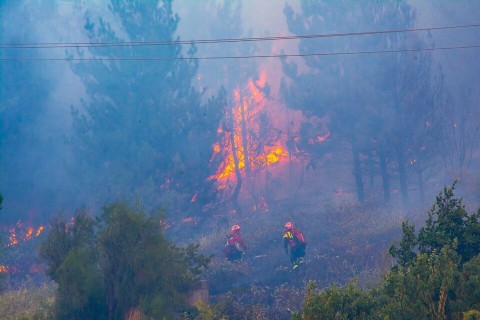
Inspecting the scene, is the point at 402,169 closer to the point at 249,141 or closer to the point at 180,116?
the point at 249,141

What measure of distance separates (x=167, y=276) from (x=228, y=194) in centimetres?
1584

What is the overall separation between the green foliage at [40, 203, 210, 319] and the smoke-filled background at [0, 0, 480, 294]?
15.9ft

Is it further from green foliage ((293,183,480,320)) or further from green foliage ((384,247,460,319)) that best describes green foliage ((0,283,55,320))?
green foliage ((384,247,460,319))

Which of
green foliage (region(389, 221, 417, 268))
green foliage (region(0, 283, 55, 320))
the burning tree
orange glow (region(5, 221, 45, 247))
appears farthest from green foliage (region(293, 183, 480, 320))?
the burning tree

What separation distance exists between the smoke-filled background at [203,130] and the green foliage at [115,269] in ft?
15.9

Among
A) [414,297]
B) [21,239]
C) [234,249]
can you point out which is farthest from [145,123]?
[414,297]

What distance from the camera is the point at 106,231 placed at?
7.39 metres

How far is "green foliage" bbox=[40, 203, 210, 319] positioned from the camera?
6.91 m

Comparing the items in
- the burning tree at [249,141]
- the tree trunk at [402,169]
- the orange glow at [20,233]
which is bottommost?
the orange glow at [20,233]

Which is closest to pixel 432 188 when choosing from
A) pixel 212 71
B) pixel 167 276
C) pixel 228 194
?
pixel 228 194

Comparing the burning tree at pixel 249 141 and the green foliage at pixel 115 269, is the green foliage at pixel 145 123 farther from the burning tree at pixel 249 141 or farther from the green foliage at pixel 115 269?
the green foliage at pixel 115 269

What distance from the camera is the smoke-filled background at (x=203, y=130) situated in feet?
57.6

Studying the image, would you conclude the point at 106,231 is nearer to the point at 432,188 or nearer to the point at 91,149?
the point at 91,149

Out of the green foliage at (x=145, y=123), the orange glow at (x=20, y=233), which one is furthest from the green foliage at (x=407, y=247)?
the orange glow at (x=20, y=233)
